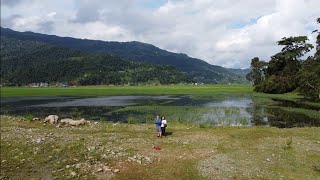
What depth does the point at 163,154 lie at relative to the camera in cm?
3234

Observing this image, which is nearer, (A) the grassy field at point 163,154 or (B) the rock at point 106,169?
(A) the grassy field at point 163,154

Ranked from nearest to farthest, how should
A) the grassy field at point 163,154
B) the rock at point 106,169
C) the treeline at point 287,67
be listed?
the grassy field at point 163,154 → the rock at point 106,169 → the treeline at point 287,67

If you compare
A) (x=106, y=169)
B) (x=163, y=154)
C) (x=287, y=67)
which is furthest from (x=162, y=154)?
(x=287, y=67)

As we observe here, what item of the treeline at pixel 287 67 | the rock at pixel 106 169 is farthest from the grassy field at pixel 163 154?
the treeline at pixel 287 67

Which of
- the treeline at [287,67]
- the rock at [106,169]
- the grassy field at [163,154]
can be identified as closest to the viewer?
the grassy field at [163,154]

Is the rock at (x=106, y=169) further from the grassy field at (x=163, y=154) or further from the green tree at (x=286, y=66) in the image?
the green tree at (x=286, y=66)

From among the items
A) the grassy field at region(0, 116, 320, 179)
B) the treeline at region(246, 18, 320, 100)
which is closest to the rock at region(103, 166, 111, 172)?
Result: the grassy field at region(0, 116, 320, 179)

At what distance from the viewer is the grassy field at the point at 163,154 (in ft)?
89.8

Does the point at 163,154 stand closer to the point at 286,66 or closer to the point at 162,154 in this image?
the point at 162,154

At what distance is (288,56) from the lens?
153m

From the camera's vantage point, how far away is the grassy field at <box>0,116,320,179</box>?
27359 mm

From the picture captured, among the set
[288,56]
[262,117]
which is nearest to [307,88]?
[262,117]

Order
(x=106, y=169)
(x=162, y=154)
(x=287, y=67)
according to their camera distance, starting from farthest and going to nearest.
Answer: (x=287, y=67) < (x=162, y=154) < (x=106, y=169)

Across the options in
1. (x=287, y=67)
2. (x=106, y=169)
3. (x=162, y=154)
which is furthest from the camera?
(x=287, y=67)
